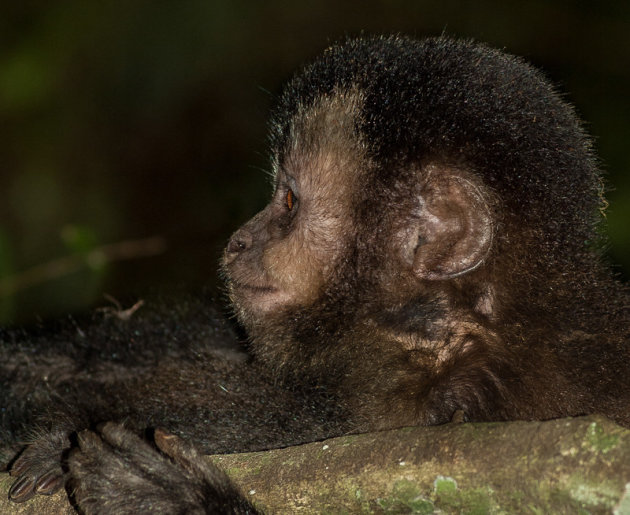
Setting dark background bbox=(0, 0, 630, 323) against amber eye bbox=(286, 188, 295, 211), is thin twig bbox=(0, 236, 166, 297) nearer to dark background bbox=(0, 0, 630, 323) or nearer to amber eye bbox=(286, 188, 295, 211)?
dark background bbox=(0, 0, 630, 323)

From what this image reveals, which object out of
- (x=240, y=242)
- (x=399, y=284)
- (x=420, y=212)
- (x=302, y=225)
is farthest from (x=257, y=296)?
(x=420, y=212)

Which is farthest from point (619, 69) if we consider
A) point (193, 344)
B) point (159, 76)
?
point (193, 344)

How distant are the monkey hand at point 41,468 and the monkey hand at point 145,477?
15 centimetres

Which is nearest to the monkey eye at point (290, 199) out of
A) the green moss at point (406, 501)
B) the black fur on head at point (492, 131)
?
the black fur on head at point (492, 131)

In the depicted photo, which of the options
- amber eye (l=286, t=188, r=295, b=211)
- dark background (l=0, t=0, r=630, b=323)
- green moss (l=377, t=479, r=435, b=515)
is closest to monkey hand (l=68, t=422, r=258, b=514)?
green moss (l=377, t=479, r=435, b=515)

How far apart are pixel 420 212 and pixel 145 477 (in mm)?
1500

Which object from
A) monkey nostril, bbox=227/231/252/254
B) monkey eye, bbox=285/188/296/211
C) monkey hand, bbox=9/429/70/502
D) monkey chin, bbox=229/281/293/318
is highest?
monkey eye, bbox=285/188/296/211

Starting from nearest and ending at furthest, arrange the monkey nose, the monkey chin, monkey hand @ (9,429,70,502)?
1. monkey hand @ (9,429,70,502)
2. the monkey chin
3. the monkey nose

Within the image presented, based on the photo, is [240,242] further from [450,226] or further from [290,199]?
[450,226]

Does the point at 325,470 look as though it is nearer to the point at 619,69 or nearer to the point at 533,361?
the point at 533,361

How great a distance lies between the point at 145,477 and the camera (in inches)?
113

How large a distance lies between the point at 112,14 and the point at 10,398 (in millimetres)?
5423

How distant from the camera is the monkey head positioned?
10.2 feet

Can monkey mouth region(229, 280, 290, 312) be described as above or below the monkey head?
below
